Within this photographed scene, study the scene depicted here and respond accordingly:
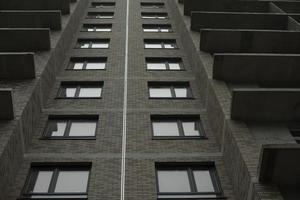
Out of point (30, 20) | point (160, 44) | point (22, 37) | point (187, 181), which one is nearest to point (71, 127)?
point (187, 181)

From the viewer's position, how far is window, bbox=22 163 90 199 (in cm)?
1179

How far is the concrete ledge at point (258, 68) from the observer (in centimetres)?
1500

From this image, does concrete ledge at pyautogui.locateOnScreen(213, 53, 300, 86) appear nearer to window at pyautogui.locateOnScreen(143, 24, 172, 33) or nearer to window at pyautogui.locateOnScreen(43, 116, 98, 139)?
window at pyautogui.locateOnScreen(43, 116, 98, 139)

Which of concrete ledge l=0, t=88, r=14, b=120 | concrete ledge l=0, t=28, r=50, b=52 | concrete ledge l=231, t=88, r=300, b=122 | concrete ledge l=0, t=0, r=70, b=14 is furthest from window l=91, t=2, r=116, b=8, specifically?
concrete ledge l=231, t=88, r=300, b=122

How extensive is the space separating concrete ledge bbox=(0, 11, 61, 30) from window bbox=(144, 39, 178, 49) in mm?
4535

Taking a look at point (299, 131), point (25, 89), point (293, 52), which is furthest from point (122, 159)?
point (293, 52)

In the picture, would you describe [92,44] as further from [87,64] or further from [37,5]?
[37,5]

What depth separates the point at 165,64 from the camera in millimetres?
19812

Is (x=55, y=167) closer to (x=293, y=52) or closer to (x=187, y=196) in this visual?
(x=187, y=196)

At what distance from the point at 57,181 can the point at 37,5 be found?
12854mm

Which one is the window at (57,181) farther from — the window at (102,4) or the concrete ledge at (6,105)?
the window at (102,4)

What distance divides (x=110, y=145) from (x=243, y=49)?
739cm

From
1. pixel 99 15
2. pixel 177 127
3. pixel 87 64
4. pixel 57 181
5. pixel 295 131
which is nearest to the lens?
pixel 57 181

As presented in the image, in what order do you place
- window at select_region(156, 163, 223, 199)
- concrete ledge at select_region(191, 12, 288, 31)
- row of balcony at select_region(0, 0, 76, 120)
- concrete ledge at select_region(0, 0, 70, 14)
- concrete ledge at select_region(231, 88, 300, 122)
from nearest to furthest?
window at select_region(156, 163, 223, 199) < concrete ledge at select_region(231, 88, 300, 122) < row of balcony at select_region(0, 0, 76, 120) < concrete ledge at select_region(191, 12, 288, 31) < concrete ledge at select_region(0, 0, 70, 14)
